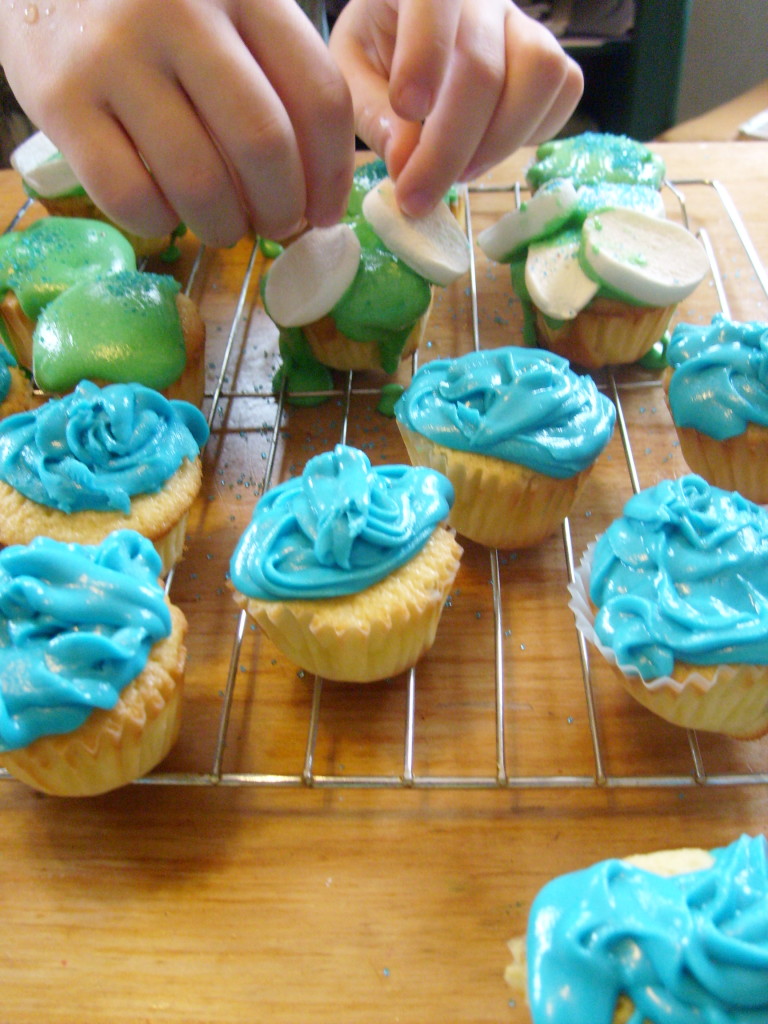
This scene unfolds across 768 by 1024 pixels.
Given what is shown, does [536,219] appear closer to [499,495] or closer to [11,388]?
[499,495]

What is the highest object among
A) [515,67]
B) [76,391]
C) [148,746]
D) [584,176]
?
[515,67]

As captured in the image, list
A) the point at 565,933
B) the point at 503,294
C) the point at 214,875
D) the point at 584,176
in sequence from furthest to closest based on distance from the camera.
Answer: the point at 503,294
the point at 584,176
the point at 214,875
the point at 565,933

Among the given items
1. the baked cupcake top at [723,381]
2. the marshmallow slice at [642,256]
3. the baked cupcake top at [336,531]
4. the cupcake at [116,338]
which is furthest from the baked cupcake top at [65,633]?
the marshmallow slice at [642,256]

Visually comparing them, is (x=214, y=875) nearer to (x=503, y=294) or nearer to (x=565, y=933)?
(x=565, y=933)

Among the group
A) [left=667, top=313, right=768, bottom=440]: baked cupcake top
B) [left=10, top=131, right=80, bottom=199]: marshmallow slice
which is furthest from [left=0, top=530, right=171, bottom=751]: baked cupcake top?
[left=10, top=131, right=80, bottom=199]: marshmallow slice

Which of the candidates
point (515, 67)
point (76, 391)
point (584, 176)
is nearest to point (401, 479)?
point (76, 391)

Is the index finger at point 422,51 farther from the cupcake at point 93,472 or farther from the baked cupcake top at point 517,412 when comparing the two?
the cupcake at point 93,472
